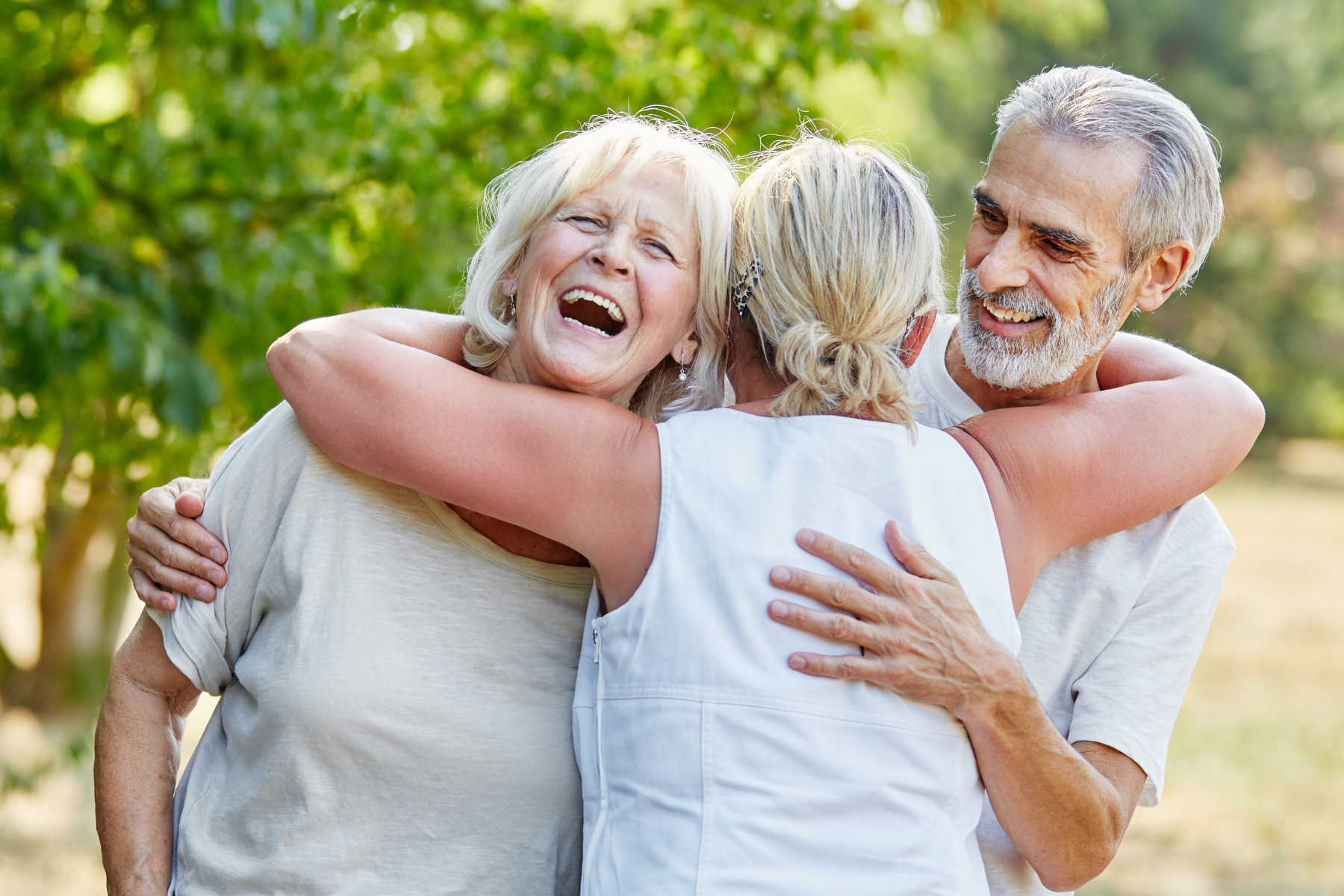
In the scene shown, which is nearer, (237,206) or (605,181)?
(605,181)

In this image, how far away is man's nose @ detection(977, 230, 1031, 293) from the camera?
2.27 meters

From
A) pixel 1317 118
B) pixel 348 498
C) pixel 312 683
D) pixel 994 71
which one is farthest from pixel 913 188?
pixel 1317 118

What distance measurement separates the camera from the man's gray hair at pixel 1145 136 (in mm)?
2256

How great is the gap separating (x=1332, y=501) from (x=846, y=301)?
25.6 m

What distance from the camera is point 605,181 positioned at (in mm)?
2029

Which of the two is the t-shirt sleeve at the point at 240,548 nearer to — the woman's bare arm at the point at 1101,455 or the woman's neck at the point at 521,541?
the woman's neck at the point at 521,541

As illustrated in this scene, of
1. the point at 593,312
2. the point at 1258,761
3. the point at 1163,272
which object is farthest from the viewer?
the point at 1258,761

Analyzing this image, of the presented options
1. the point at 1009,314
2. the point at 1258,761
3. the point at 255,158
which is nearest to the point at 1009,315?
the point at 1009,314

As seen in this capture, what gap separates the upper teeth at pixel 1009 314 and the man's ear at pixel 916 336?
0.39m

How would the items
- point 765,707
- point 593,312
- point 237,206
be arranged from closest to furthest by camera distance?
point 765,707 → point 593,312 → point 237,206

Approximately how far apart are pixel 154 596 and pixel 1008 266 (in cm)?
154

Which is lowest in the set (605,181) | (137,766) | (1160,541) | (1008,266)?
(137,766)

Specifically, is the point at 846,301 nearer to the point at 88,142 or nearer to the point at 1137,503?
the point at 1137,503

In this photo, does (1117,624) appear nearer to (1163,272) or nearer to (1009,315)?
(1009,315)
